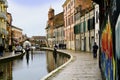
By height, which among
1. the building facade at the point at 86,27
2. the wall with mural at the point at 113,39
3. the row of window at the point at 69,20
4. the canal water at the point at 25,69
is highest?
the row of window at the point at 69,20

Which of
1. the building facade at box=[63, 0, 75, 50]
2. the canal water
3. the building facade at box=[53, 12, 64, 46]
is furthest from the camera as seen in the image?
the building facade at box=[53, 12, 64, 46]

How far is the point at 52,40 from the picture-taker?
144375 millimetres

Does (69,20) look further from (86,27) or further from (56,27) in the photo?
(56,27)

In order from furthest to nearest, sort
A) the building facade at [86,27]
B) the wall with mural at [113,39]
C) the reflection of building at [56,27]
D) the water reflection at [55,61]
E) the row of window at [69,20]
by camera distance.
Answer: the reflection of building at [56,27]
the row of window at [69,20]
the building facade at [86,27]
the water reflection at [55,61]
the wall with mural at [113,39]

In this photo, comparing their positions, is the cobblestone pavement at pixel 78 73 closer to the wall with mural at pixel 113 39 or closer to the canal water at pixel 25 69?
the canal water at pixel 25 69

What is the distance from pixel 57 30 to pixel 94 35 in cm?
6766

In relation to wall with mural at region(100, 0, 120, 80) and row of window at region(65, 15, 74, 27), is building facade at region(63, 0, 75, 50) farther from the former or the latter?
wall with mural at region(100, 0, 120, 80)

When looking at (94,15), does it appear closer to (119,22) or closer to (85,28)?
(85,28)

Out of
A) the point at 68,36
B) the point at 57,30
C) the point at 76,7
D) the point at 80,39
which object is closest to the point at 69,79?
the point at 80,39

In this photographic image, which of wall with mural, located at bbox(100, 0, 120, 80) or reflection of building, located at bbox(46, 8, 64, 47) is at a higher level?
reflection of building, located at bbox(46, 8, 64, 47)

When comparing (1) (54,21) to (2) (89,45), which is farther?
(1) (54,21)

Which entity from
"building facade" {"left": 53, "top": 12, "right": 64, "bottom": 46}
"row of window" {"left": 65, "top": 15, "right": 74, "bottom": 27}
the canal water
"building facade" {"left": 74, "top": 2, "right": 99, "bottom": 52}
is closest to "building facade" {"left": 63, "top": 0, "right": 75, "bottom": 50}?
"row of window" {"left": 65, "top": 15, "right": 74, "bottom": 27}

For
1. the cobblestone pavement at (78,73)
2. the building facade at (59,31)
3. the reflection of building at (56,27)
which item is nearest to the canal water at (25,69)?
the cobblestone pavement at (78,73)

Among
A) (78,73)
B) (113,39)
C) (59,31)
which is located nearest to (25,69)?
(78,73)
